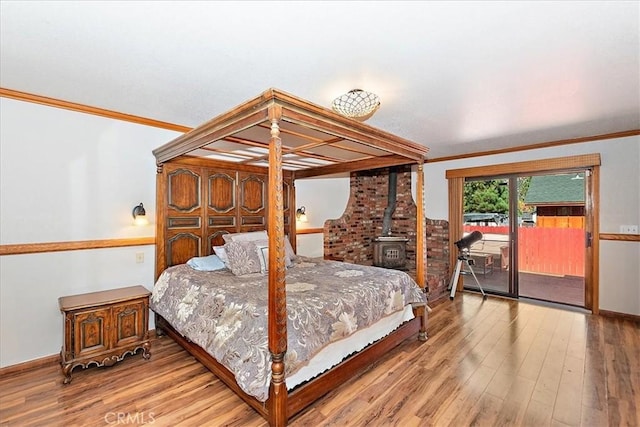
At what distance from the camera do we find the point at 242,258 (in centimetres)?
313

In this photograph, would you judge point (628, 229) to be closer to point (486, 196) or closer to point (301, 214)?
point (486, 196)

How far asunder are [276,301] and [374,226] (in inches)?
180

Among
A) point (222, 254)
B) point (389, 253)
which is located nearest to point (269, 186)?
point (222, 254)

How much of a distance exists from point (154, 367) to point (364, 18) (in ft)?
10.3

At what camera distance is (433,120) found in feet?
10.5

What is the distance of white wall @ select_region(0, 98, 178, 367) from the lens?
2475mm

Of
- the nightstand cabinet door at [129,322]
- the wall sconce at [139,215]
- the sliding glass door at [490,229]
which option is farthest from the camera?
the sliding glass door at [490,229]

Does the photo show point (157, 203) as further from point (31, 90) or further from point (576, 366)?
point (576, 366)

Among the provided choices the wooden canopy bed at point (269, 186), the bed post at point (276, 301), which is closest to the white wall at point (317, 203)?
the wooden canopy bed at point (269, 186)

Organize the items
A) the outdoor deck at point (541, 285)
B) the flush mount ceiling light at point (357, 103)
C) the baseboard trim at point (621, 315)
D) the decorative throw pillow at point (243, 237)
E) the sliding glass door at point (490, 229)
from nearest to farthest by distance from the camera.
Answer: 1. the flush mount ceiling light at point (357, 103)
2. the decorative throw pillow at point (243, 237)
3. the baseboard trim at point (621, 315)
4. the outdoor deck at point (541, 285)
5. the sliding glass door at point (490, 229)

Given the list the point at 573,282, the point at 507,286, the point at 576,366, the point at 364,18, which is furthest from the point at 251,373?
the point at 573,282

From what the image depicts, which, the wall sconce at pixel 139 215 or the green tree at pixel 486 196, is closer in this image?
the wall sconce at pixel 139 215

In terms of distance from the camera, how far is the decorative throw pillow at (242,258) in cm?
307

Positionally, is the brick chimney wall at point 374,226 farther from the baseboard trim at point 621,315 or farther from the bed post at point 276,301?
the bed post at point 276,301
